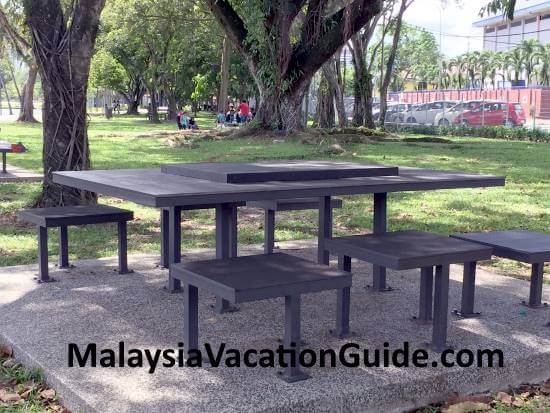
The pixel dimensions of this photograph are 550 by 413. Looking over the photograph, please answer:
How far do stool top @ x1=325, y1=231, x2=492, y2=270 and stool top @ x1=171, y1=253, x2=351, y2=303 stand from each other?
0.32 metres

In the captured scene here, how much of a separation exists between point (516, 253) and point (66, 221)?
10.7ft

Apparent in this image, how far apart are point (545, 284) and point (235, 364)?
3.20 meters

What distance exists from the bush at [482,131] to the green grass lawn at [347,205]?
589cm

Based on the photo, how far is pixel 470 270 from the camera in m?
4.91

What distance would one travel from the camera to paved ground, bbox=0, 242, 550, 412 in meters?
3.52

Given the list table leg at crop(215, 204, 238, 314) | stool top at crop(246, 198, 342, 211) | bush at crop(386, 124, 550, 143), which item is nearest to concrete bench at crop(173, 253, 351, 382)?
table leg at crop(215, 204, 238, 314)

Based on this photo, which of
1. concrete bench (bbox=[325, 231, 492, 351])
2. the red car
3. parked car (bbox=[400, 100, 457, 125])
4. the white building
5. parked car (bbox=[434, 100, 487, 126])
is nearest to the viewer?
concrete bench (bbox=[325, 231, 492, 351])

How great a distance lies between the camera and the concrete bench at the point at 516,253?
4.71m

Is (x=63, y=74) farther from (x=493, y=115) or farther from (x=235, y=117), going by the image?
(x=235, y=117)

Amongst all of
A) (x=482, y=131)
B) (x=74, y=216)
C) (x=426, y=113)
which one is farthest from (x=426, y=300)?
(x=426, y=113)

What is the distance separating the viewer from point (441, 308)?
13.6ft

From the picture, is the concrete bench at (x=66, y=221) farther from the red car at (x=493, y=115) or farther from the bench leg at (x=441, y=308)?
the red car at (x=493, y=115)

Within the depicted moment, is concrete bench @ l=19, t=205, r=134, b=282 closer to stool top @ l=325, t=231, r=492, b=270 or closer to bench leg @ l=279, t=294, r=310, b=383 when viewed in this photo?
stool top @ l=325, t=231, r=492, b=270

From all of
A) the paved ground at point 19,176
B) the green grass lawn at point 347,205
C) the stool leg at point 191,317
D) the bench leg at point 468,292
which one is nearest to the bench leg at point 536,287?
the bench leg at point 468,292
